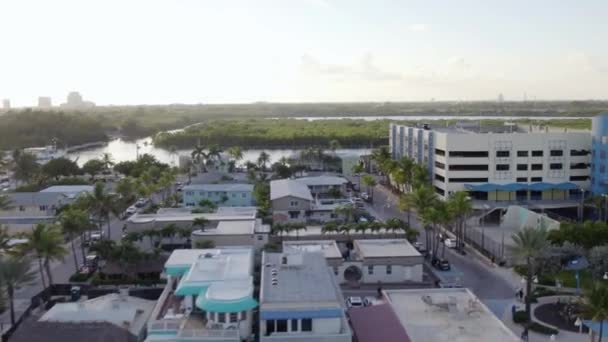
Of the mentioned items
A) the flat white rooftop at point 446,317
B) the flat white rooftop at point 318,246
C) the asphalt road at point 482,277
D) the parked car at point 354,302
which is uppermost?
the flat white rooftop at point 446,317

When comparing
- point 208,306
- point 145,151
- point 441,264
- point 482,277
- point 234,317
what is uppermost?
point 208,306

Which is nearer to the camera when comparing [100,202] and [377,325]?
[377,325]

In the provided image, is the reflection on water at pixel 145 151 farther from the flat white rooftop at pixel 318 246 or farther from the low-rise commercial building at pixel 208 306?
the low-rise commercial building at pixel 208 306

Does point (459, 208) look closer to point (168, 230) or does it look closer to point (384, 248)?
point (384, 248)

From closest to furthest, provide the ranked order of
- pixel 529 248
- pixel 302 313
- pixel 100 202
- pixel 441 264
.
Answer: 1. pixel 302 313
2. pixel 529 248
3. pixel 441 264
4. pixel 100 202

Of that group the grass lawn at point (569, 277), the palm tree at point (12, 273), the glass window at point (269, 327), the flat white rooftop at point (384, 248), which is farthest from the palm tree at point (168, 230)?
the grass lawn at point (569, 277)

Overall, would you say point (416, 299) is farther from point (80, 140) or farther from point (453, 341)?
Result: point (80, 140)

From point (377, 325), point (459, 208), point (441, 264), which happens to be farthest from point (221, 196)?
point (377, 325)

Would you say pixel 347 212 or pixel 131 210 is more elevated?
pixel 347 212
